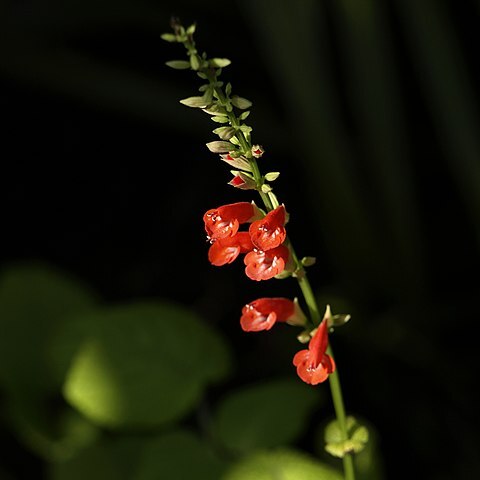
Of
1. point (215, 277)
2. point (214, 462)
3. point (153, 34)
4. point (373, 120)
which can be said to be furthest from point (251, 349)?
point (153, 34)

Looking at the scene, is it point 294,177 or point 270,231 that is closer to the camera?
point 270,231

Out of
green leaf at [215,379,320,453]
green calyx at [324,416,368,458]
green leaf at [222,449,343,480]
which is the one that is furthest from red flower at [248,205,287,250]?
green leaf at [215,379,320,453]

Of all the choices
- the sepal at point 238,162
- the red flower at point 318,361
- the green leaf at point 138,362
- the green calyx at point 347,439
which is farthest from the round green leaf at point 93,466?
the sepal at point 238,162

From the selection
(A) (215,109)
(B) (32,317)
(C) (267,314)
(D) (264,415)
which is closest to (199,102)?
(A) (215,109)

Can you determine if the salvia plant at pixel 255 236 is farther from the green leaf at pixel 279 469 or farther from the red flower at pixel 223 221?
the green leaf at pixel 279 469

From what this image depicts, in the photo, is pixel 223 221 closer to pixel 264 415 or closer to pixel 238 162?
pixel 238 162

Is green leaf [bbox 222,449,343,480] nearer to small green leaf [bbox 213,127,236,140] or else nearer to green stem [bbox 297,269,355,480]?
green stem [bbox 297,269,355,480]

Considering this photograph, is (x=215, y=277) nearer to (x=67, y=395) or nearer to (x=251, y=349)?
(x=251, y=349)
